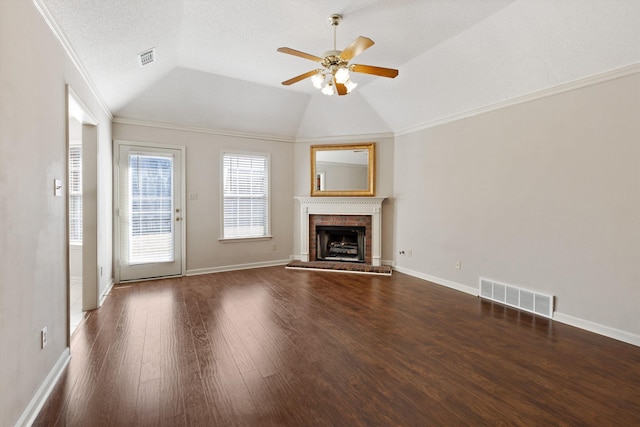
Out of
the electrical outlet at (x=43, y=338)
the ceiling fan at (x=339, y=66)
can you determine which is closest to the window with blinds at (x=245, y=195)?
the ceiling fan at (x=339, y=66)

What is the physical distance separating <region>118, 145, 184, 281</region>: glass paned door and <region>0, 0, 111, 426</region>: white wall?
2371 millimetres

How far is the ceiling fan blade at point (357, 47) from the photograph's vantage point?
8.21 ft

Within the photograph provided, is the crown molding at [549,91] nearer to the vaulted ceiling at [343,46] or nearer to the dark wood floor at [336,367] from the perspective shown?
the vaulted ceiling at [343,46]

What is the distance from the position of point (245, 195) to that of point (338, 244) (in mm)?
2080

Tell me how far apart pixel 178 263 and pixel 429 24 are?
490 cm

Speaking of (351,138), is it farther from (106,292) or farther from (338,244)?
(106,292)

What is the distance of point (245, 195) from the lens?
5832 mm

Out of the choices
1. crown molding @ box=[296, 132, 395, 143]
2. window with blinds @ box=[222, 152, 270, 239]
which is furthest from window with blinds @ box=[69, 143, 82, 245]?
crown molding @ box=[296, 132, 395, 143]

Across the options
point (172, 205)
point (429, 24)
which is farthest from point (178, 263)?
point (429, 24)

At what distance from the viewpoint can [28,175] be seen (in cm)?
185

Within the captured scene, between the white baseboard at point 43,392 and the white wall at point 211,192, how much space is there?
2.95 metres

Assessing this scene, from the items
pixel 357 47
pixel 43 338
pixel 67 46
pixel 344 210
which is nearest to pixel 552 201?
pixel 357 47

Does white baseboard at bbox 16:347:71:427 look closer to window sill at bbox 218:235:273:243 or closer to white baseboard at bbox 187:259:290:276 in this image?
white baseboard at bbox 187:259:290:276

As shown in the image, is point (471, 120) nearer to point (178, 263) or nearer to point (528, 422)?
point (528, 422)
